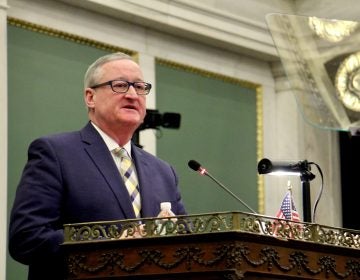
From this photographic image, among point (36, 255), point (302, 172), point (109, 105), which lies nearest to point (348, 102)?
point (302, 172)

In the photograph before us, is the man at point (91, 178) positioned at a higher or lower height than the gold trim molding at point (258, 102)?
lower

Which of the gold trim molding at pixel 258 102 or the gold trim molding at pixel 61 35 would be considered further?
the gold trim molding at pixel 258 102

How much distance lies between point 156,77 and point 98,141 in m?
4.54

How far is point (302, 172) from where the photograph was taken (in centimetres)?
496

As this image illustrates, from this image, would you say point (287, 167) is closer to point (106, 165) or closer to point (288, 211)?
point (288, 211)

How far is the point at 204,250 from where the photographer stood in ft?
11.4

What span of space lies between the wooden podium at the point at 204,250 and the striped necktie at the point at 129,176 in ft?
1.64

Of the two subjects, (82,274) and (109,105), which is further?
(109,105)

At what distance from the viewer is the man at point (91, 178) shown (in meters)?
3.92

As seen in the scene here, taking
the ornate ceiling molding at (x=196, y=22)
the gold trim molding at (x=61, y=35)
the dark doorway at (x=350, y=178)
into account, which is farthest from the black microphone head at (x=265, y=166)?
the dark doorway at (x=350, y=178)

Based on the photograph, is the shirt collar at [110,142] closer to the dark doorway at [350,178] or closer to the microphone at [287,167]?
the microphone at [287,167]

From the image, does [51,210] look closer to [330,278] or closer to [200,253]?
[200,253]

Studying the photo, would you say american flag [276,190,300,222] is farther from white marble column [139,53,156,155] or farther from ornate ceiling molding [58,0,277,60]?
white marble column [139,53,156,155]

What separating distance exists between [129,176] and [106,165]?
0.12m
